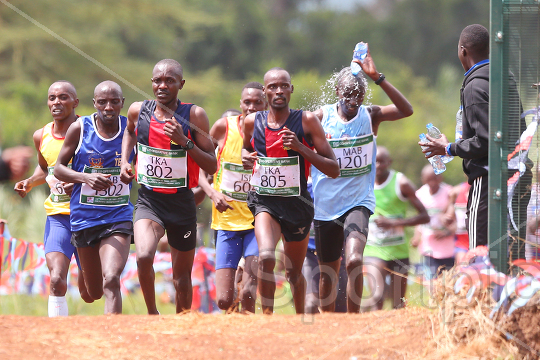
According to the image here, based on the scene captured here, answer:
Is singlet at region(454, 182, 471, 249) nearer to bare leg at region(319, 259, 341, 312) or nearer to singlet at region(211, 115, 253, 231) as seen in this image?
bare leg at region(319, 259, 341, 312)

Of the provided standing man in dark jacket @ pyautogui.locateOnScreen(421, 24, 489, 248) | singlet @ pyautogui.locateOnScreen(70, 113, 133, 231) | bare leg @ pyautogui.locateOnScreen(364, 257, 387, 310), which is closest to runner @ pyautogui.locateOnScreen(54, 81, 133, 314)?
singlet @ pyautogui.locateOnScreen(70, 113, 133, 231)

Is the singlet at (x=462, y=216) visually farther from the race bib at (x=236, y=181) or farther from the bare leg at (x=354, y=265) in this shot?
the race bib at (x=236, y=181)

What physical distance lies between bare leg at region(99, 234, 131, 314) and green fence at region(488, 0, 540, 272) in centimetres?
310

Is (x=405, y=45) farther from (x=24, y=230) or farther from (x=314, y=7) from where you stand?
(x=24, y=230)

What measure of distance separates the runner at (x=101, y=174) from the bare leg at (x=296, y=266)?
4.81 ft

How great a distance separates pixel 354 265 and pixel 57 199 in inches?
118

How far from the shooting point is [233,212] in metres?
7.68

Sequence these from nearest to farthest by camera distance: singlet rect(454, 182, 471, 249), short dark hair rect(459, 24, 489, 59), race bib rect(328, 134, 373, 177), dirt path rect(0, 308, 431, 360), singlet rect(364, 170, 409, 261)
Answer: dirt path rect(0, 308, 431, 360), short dark hair rect(459, 24, 489, 59), race bib rect(328, 134, 373, 177), singlet rect(364, 170, 409, 261), singlet rect(454, 182, 471, 249)

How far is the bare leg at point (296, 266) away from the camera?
22.0ft

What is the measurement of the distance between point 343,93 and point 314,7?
39692mm

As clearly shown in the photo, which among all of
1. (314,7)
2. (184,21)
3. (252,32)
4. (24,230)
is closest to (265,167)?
(24,230)

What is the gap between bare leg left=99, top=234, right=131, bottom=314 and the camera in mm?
6207

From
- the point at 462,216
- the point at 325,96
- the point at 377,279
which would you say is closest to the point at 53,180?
the point at 325,96

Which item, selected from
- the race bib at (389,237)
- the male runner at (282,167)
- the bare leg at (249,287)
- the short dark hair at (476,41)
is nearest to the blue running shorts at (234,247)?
the bare leg at (249,287)
